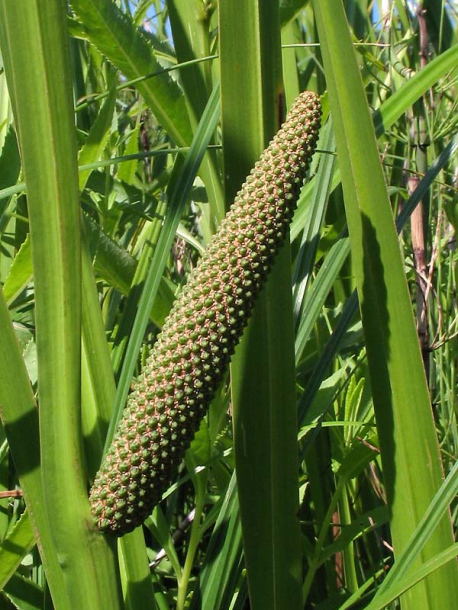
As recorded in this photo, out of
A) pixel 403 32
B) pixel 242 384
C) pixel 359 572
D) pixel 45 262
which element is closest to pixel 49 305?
pixel 45 262

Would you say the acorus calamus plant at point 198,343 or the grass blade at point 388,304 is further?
the grass blade at point 388,304

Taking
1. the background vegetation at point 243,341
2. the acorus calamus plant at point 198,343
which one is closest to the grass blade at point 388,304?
the background vegetation at point 243,341

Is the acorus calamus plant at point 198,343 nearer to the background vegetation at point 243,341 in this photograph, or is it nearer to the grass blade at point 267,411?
the background vegetation at point 243,341

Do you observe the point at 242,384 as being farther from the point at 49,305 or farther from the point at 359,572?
the point at 359,572

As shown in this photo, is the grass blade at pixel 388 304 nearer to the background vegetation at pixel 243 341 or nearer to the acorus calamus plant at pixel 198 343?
A: the background vegetation at pixel 243 341

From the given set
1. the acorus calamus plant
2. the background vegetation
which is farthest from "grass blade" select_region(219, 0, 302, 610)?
the acorus calamus plant

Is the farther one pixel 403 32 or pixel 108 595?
pixel 403 32
